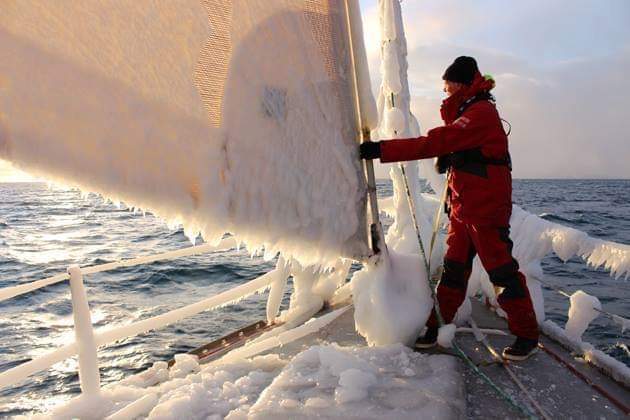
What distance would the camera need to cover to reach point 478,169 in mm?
2926

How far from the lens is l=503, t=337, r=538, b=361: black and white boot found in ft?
10.0

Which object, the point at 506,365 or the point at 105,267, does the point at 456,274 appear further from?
the point at 105,267

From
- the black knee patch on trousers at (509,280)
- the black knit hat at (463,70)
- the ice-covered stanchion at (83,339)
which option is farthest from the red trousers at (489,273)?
the ice-covered stanchion at (83,339)

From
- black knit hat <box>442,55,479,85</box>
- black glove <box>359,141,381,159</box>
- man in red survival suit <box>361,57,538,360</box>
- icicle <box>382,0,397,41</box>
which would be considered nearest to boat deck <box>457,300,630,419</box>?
man in red survival suit <box>361,57,538,360</box>

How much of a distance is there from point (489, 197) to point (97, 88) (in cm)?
232

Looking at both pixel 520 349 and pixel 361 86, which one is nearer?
pixel 361 86

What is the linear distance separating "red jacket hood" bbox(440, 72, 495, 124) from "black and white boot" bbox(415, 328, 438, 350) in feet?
4.90

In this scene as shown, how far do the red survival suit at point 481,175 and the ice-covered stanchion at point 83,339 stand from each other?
184 centimetres

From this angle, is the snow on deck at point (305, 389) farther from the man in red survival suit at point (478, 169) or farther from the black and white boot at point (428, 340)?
the man in red survival suit at point (478, 169)

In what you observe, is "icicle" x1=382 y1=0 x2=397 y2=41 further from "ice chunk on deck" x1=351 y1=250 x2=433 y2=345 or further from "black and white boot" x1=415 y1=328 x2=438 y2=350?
"black and white boot" x1=415 y1=328 x2=438 y2=350

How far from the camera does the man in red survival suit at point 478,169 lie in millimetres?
2816

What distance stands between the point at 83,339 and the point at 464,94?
8.88 ft

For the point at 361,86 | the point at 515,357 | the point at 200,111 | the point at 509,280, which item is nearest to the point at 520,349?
the point at 515,357

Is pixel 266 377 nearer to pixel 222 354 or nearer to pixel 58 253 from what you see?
pixel 222 354
